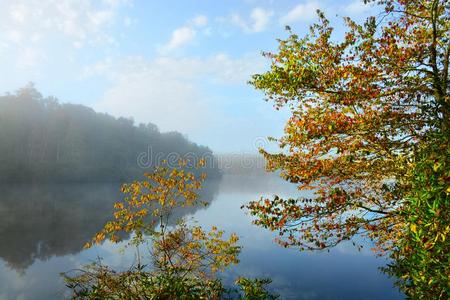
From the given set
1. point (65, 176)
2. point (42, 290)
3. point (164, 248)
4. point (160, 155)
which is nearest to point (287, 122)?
point (164, 248)

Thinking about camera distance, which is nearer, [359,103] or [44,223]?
[359,103]

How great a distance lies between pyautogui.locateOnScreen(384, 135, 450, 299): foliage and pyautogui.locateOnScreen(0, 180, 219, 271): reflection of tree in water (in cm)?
2823

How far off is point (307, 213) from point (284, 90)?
11.5 feet

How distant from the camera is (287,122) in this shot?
1049cm

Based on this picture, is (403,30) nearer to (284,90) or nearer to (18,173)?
(284,90)

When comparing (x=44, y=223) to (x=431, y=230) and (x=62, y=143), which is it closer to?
(x=431, y=230)

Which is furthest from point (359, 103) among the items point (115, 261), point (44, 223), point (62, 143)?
point (62, 143)

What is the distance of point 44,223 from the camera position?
4000 centimetres

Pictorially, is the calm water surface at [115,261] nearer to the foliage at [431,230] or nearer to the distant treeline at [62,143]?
the foliage at [431,230]

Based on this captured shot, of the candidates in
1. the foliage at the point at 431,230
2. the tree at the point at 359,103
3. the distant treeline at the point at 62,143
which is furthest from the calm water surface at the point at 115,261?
the distant treeline at the point at 62,143

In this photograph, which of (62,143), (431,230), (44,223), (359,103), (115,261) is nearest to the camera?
(431,230)

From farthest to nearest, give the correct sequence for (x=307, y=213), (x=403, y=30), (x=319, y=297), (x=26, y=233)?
(x=26, y=233), (x=319, y=297), (x=403, y=30), (x=307, y=213)

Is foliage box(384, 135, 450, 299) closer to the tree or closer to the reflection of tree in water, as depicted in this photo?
the tree

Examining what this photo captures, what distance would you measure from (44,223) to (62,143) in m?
65.7
